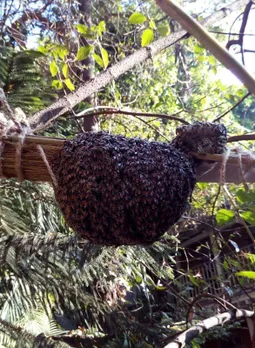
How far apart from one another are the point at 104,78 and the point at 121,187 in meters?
0.67

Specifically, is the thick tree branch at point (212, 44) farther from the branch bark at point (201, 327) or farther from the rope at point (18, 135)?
the branch bark at point (201, 327)

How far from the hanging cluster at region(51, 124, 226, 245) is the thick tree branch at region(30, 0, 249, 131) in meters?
0.39

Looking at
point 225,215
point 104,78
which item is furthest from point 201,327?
point 104,78

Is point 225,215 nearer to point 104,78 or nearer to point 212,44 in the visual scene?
point 212,44

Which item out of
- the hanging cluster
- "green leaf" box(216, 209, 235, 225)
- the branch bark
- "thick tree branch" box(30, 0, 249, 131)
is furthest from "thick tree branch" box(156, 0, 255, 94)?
the branch bark

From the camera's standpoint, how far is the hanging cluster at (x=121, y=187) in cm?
37

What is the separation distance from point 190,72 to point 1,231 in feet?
7.54

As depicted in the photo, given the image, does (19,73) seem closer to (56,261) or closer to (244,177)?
(56,261)

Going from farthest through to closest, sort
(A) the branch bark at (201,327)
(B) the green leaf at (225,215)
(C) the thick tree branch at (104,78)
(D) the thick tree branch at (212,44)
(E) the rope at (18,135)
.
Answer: (A) the branch bark at (201,327)
(C) the thick tree branch at (104,78)
(B) the green leaf at (225,215)
(E) the rope at (18,135)
(D) the thick tree branch at (212,44)

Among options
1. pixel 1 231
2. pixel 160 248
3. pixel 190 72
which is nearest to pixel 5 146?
pixel 1 231

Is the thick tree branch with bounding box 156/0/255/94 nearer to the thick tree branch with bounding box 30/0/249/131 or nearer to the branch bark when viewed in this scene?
the thick tree branch with bounding box 30/0/249/131

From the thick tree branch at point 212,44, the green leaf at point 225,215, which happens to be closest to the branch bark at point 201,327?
the green leaf at point 225,215

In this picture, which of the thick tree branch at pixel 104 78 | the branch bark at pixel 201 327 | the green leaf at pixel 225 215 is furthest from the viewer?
the branch bark at pixel 201 327

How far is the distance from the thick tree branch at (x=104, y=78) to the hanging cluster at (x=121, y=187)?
39cm
